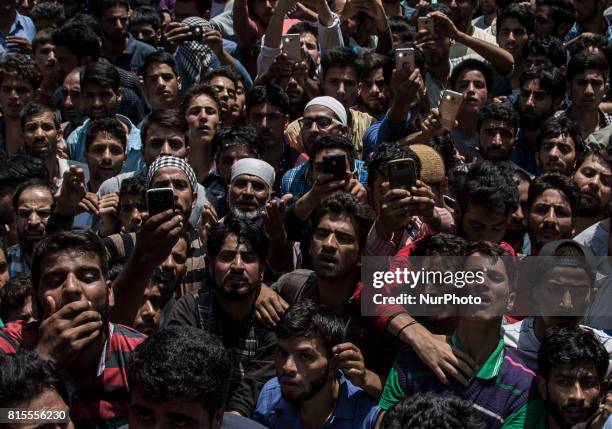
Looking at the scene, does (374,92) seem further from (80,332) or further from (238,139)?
(80,332)

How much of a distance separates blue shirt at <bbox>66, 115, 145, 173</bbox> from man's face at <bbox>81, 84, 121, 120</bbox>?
0.08m

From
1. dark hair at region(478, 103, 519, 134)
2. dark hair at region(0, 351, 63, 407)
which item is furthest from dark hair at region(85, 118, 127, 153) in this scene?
dark hair at region(0, 351, 63, 407)

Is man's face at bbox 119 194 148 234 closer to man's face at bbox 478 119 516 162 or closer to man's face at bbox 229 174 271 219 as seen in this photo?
man's face at bbox 229 174 271 219

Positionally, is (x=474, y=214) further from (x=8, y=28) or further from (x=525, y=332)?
(x=8, y=28)

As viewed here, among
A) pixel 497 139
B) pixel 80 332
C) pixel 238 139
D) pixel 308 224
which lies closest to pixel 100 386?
pixel 80 332

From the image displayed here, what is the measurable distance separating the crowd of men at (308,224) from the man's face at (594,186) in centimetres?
1

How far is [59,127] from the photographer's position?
7891mm

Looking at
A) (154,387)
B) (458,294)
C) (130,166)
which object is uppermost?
(154,387)

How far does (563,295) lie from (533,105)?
2808 mm

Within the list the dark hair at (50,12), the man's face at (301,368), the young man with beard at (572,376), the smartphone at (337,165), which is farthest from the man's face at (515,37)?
the man's face at (301,368)

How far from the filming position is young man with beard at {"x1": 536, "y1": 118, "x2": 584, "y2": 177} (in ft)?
23.2

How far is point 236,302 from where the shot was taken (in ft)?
17.4

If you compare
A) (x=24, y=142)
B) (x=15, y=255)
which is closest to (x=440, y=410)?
(x=15, y=255)

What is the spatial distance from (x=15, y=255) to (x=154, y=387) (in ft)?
9.98
